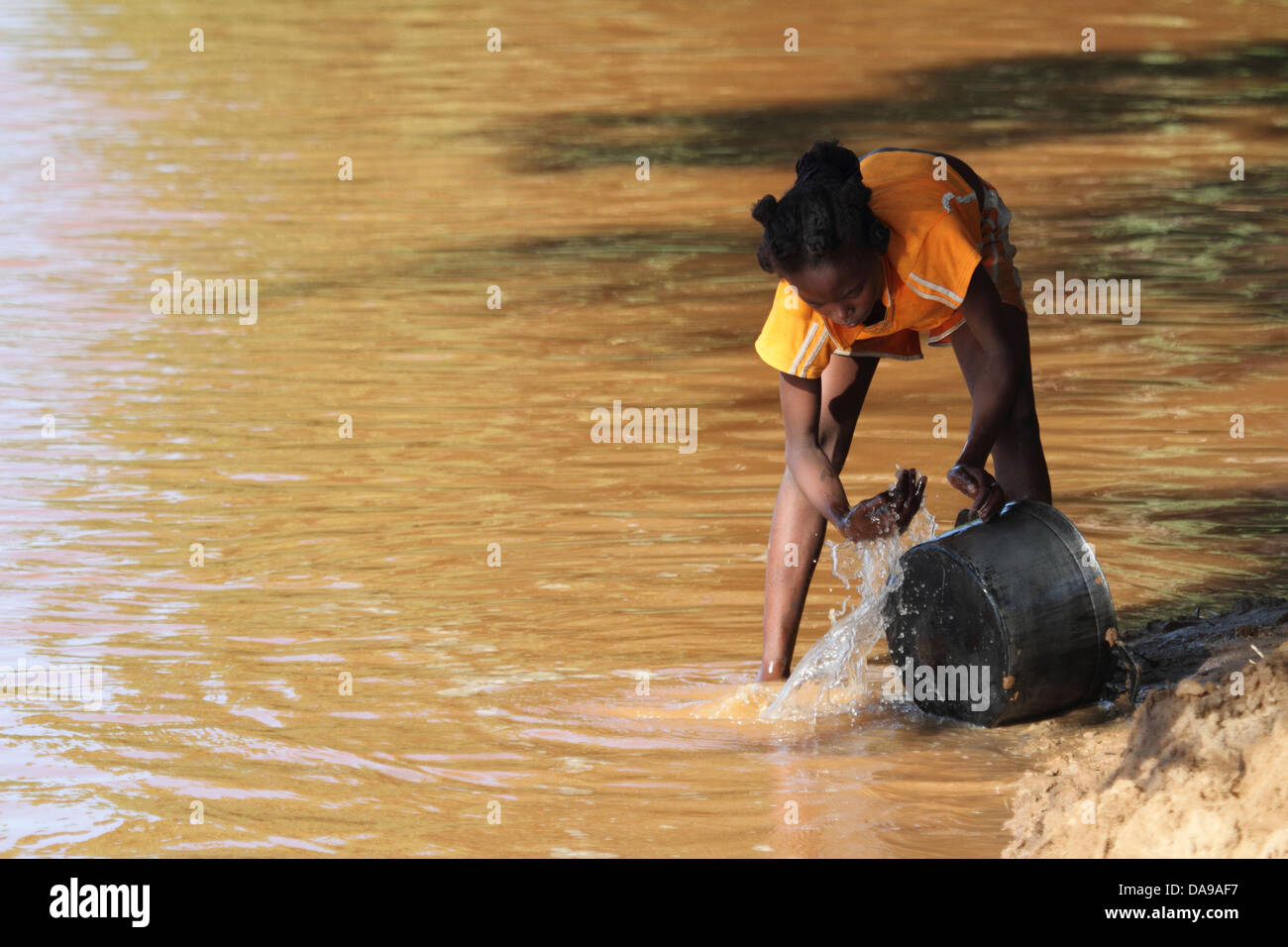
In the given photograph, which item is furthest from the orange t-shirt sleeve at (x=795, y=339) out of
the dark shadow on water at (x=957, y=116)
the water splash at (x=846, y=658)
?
the dark shadow on water at (x=957, y=116)

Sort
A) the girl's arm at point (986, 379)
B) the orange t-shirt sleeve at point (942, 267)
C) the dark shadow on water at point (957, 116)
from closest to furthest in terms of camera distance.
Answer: the orange t-shirt sleeve at point (942, 267)
the girl's arm at point (986, 379)
the dark shadow on water at point (957, 116)

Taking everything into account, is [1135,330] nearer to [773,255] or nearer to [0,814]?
[773,255]

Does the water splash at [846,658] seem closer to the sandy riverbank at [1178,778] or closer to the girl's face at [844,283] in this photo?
the sandy riverbank at [1178,778]

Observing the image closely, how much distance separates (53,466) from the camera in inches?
296

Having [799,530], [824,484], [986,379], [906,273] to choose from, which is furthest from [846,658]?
[906,273]

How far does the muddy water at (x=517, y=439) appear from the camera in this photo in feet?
15.3

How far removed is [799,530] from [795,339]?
704 millimetres

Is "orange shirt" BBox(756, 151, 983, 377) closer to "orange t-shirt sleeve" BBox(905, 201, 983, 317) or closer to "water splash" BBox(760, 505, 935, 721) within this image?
"orange t-shirt sleeve" BBox(905, 201, 983, 317)

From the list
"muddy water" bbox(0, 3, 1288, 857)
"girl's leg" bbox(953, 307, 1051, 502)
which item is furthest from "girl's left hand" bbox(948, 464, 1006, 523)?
"muddy water" bbox(0, 3, 1288, 857)

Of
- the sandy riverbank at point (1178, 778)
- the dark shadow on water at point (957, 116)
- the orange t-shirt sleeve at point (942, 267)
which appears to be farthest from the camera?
the dark shadow on water at point (957, 116)

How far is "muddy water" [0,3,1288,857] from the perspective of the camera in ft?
15.3

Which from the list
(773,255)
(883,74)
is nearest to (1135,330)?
(773,255)

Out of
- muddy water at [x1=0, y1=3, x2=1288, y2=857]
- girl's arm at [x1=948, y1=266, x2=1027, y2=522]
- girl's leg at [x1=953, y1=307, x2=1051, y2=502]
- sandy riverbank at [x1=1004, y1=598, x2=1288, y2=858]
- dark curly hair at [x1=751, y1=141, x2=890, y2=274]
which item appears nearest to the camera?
sandy riverbank at [x1=1004, y1=598, x2=1288, y2=858]

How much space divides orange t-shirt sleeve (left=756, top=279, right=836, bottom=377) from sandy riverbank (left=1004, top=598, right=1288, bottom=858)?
3.73 ft
